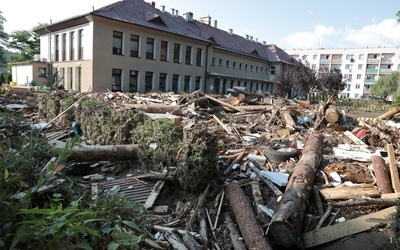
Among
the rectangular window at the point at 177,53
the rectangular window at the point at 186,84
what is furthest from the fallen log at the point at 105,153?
the rectangular window at the point at 186,84

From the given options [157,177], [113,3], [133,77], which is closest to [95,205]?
[157,177]

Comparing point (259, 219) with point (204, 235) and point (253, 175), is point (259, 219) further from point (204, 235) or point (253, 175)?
point (253, 175)

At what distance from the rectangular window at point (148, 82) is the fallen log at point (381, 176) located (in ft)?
74.5

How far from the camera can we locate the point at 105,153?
6332 mm

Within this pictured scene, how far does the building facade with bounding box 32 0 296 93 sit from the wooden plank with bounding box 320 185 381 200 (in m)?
19.3

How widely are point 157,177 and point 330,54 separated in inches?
3426

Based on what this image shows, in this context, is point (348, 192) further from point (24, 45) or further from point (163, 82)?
point (24, 45)

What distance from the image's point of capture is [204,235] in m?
4.26

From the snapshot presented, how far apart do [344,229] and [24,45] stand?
63169mm

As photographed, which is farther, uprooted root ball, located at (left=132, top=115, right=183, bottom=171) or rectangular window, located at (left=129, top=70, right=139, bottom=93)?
rectangular window, located at (left=129, top=70, right=139, bottom=93)

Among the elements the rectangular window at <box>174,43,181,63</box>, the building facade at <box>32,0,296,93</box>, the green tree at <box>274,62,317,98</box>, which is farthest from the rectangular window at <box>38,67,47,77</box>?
the green tree at <box>274,62,317,98</box>

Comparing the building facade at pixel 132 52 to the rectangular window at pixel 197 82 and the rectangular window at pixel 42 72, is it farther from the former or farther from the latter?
the rectangular window at pixel 42 72

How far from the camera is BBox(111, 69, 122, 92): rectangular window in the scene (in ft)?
80.2

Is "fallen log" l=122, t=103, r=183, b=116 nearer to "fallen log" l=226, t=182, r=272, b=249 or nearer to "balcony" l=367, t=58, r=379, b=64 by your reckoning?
"fallen log" l=226, t=182, r=272, b=249
